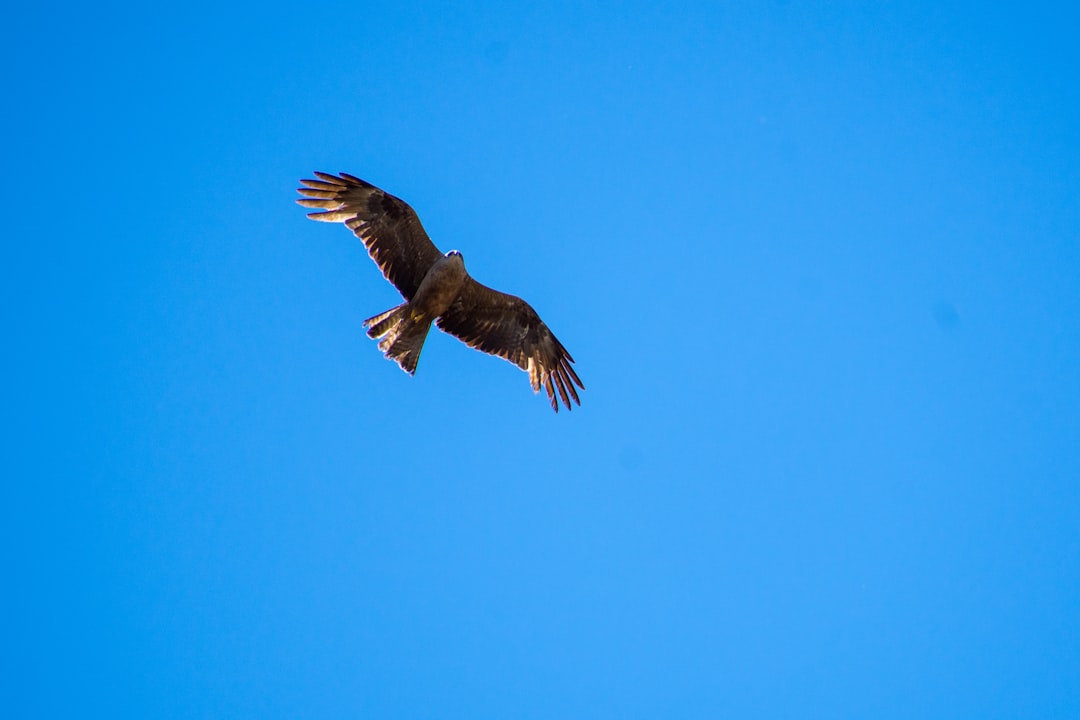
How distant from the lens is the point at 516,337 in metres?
15.8

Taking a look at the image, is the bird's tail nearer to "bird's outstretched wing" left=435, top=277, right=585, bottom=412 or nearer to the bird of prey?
the bird of prey

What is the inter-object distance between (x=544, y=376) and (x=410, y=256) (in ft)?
8.48

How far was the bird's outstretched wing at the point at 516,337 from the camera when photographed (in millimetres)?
15359

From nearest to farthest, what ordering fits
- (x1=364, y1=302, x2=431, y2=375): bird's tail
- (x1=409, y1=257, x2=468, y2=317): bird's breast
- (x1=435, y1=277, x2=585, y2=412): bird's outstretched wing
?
1. (x1=409, y1=257, x2=468, y2=317): bird's breast
2. (x1=364, y1=302, x2=431, y2=375): bird's tail
3. (x1=435, y1=277, x2=585, y2=412): bird's outstretched wing

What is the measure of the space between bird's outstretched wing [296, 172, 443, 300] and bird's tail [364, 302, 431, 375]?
1.21 feet

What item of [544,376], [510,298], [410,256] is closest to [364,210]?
[410,256]

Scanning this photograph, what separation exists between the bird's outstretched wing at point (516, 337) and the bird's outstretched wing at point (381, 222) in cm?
88

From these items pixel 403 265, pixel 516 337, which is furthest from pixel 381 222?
pixel 516 337

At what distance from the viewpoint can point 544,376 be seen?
15.9 m

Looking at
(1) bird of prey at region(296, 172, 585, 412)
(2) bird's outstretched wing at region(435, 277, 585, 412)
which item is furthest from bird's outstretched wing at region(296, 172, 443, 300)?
(2) bird's outstretched wing at region(435, 277, 585, 412)

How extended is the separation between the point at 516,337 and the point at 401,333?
1.92 meters

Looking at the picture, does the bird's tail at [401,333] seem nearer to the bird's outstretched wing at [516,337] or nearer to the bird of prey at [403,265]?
the bird of prey at [403,265]

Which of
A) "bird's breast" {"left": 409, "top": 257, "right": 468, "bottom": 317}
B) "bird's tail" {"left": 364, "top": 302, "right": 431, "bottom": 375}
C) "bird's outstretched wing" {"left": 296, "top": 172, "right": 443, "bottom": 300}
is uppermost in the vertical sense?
"bird's outstretched wing" {"left": 296, "top": 172, "right": 443, "bottom": 300}

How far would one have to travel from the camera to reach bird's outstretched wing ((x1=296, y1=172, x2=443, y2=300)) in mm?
14188
